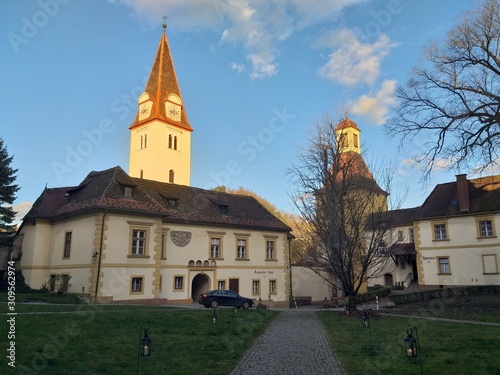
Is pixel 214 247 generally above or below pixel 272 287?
above

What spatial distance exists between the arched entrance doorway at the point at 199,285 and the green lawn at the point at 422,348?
16761 mm

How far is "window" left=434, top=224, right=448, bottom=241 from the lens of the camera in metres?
39.8

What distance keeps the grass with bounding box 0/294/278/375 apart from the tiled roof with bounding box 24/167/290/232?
459 inches

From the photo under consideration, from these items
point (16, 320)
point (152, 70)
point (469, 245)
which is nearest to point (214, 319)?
point (16, 320)

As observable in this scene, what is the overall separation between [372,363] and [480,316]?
1364 centimetres

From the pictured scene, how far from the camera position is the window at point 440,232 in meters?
39.8

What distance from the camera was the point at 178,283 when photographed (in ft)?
103

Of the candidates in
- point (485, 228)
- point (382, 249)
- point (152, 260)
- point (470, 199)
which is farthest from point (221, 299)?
point (470, 199)

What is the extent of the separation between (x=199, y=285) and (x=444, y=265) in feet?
74.9

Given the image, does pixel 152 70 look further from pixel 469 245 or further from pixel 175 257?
pixel 469 245

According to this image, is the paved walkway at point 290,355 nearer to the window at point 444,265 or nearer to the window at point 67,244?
the window at point 67,244

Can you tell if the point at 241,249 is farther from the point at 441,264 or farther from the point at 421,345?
the point at 421,345

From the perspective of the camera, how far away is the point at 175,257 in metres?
31.5

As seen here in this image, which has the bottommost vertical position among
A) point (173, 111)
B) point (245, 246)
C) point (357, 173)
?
point (245, 246)
